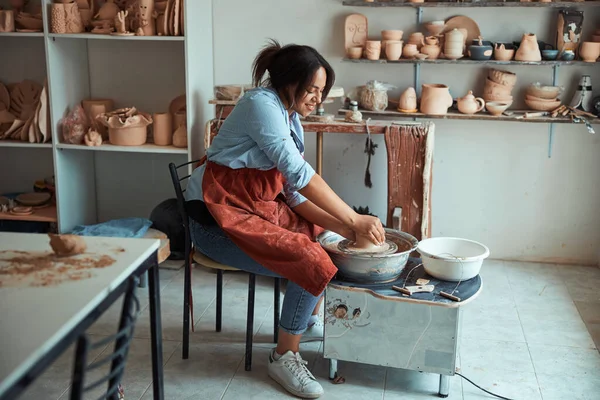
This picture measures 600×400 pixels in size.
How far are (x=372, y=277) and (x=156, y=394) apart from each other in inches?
33.8

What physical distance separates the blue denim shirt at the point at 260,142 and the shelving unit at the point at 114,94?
1130 millimetres

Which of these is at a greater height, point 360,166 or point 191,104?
point 191,104

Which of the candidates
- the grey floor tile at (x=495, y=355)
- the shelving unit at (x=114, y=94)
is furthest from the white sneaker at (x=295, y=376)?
the shelving unit at (x=114, y=94)

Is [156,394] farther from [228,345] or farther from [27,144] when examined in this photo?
[27,144]

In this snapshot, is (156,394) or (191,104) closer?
(156,394)

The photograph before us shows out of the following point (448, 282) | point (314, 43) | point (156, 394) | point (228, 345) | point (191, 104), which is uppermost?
point (314, 43)

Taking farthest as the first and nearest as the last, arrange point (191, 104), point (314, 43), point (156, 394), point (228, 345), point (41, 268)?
point (314, 43)
point (191, 104)
point (228, 345)
point (156, 394)
point (41, 268)

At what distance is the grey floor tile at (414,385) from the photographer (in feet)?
7.89

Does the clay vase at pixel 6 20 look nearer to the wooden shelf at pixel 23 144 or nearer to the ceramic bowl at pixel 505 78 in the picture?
the wooden shelf at pixel 23 144

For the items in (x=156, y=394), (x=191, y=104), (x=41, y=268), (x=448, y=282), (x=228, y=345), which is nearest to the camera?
(x=41, y=268)

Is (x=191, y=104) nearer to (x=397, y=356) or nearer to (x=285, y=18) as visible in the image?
(x=285, y=18)

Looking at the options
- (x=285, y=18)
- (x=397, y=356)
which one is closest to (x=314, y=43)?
(x=285, y=18)

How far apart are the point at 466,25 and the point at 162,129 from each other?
1.70 meters

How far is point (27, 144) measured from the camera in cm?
361
